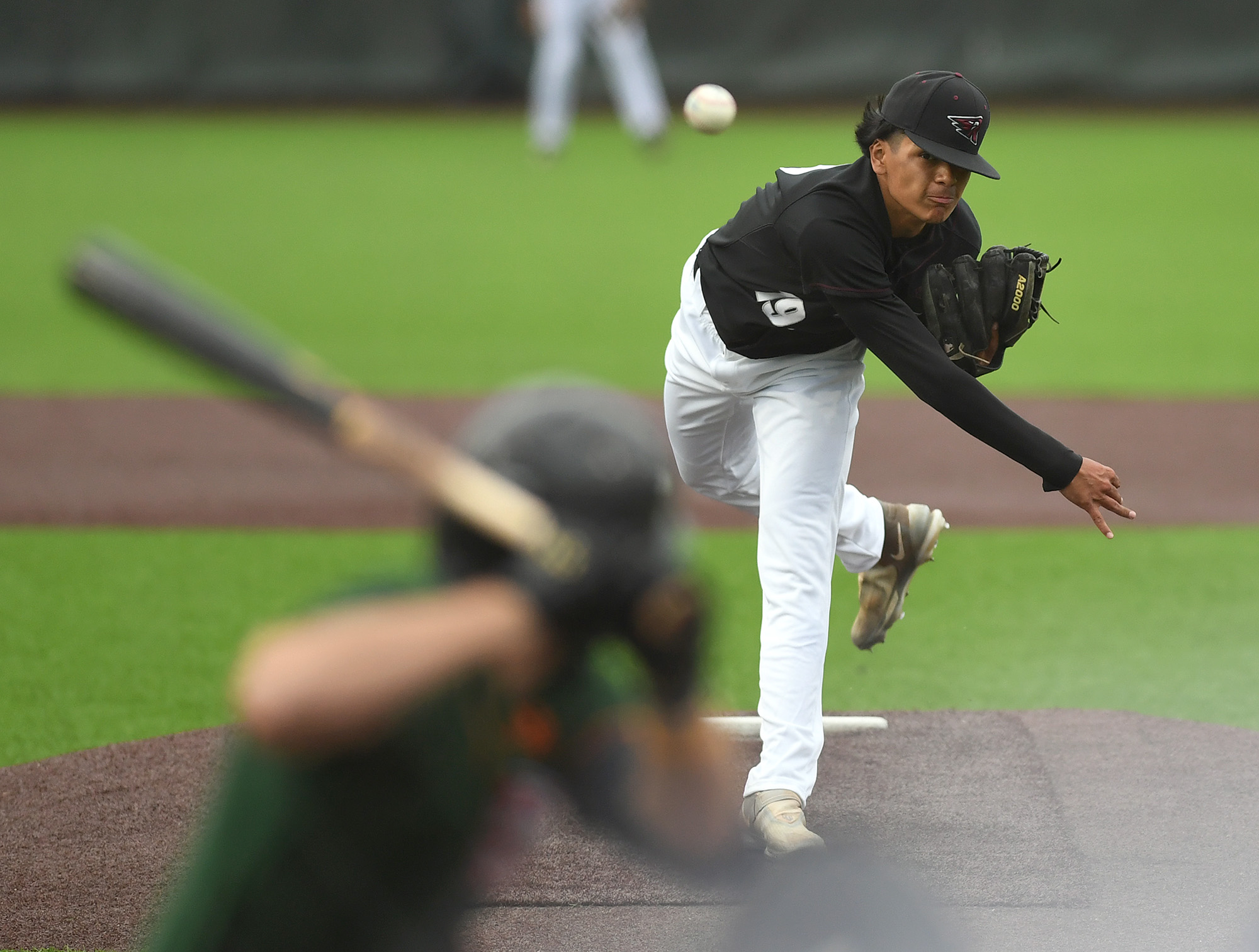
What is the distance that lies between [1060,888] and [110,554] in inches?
169

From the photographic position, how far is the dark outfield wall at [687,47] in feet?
64.5

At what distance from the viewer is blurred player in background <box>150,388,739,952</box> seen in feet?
4.90

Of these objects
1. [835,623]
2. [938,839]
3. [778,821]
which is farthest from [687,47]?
[778,821]

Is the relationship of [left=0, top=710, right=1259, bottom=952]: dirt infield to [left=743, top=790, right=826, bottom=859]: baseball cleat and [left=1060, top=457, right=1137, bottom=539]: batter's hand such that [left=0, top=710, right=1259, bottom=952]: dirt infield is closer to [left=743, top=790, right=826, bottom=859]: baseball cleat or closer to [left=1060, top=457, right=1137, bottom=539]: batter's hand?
[left=743, top=790, right=826, bottom=859]: baseball cleat

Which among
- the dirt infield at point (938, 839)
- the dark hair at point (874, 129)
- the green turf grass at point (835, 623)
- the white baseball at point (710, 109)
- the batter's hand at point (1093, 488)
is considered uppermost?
the dark hair at point (874, 129)

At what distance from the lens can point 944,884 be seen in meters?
3.69

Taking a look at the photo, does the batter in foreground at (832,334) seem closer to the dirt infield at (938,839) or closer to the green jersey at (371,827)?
the dirt infield at (938,839)

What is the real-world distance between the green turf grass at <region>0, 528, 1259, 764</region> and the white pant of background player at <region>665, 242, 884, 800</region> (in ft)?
3.42

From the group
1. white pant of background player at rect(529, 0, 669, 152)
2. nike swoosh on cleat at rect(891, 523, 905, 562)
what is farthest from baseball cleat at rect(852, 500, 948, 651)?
white pant of background player at rect(529, 0, 669, 152)

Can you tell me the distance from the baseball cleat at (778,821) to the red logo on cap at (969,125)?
1713mm

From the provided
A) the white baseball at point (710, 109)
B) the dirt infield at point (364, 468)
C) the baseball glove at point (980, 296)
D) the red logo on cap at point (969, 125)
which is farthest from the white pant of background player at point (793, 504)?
the dirt infield at point (364, 468)

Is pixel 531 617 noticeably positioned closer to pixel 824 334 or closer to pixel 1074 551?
pixel 824 334

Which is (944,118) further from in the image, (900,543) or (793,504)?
(900,543)

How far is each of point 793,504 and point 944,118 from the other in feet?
3.43
